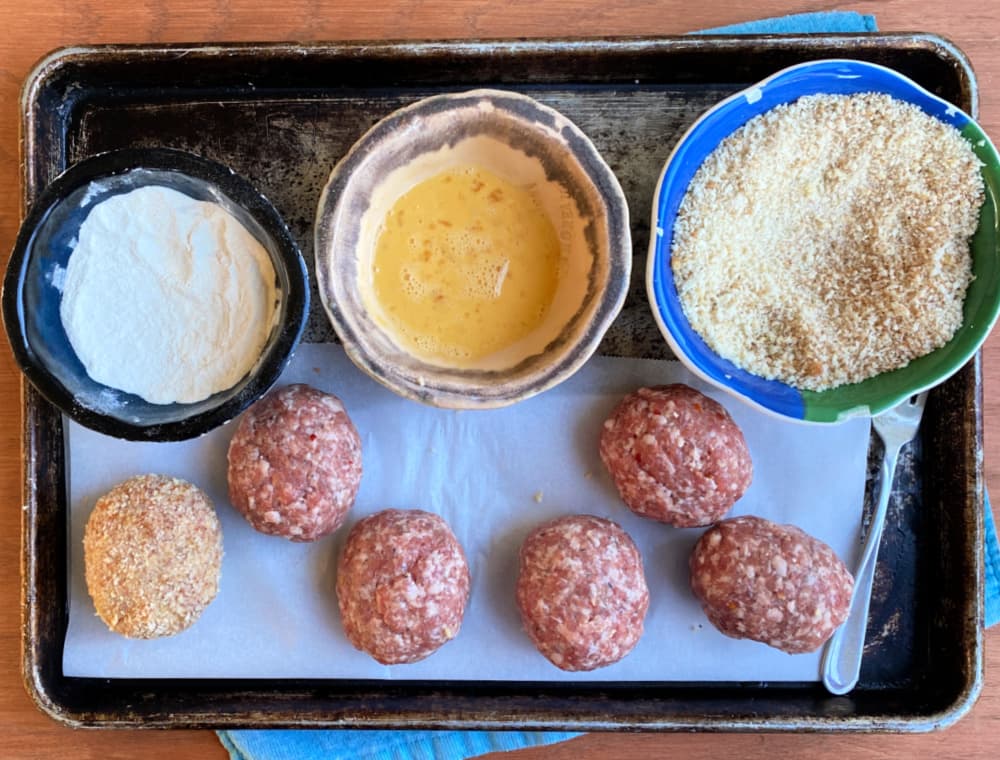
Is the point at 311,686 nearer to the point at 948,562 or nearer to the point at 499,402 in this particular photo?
the point at 499,402

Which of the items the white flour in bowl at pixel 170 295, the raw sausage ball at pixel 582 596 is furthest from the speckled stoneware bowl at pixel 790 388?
the white flour in bowl at pixel 170 295

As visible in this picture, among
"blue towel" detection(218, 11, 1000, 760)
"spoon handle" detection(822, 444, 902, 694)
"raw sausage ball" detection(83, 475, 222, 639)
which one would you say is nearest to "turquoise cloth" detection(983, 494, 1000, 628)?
"blue towel" detection(218, 11, 1000, 760)

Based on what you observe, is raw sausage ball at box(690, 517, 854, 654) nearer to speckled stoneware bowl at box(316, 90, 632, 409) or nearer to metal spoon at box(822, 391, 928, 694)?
metal spoon at box(822, 391, 928, 694)

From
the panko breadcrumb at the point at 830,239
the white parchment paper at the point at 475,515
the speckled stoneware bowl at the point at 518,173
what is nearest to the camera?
the speckled stoneware bowl at the point at 518,173

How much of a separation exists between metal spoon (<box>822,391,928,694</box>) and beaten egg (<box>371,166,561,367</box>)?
0.75 m

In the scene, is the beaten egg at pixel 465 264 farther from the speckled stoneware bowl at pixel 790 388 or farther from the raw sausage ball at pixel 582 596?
the raw sausage ball at pixel 582 596

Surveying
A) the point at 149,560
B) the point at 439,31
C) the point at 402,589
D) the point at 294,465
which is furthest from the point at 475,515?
the point at 439,31

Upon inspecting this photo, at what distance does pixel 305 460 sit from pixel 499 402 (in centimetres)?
39

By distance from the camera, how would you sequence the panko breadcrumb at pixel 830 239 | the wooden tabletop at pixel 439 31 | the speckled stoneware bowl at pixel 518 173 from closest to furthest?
the speckled stoneware bowl at pixel 518 173
the panko breadcrumb at pixel 830 239
the wooden tabletop at pixel 439 31

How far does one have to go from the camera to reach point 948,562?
1.67 meters

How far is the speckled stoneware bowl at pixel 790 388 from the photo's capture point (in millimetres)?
1487

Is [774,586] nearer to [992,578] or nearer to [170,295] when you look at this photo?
[992,578]

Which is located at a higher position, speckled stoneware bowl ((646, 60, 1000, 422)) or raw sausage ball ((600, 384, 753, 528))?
speckled stoneware bowl ((646, 60, 1000, 422))

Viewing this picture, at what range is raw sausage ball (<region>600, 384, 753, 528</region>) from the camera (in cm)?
153
